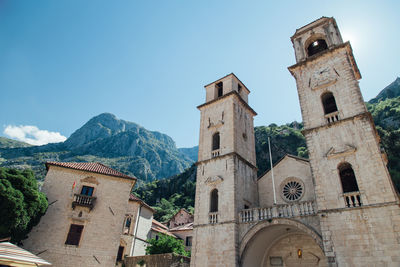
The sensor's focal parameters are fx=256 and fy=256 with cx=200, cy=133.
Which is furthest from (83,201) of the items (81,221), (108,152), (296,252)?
(108,152)

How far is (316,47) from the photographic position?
20359mm

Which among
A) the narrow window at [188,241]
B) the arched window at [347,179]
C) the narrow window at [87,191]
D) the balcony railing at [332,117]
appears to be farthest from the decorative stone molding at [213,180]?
Result: the narrow window at [188,241]

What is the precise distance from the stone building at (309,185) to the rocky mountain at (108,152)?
90647 mm

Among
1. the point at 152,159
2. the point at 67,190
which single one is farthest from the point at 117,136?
the point at 67,190

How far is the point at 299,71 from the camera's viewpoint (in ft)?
62.1

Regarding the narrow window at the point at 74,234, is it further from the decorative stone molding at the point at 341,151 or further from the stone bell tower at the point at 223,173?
the decorative stone molding at the point at 341,151

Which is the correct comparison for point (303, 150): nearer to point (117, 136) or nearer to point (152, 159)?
point (152, 159)

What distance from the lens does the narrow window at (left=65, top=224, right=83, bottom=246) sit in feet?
59.9

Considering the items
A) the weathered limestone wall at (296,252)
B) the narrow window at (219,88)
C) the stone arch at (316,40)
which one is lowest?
the weathered limestone wall at (296,252)

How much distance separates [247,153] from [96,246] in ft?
43.8

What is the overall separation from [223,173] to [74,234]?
1166cm

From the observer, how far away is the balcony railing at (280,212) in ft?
47.2

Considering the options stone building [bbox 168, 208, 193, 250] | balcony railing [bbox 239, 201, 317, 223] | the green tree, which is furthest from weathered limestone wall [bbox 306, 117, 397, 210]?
stone building [bbox 168, 208, 193, 250]

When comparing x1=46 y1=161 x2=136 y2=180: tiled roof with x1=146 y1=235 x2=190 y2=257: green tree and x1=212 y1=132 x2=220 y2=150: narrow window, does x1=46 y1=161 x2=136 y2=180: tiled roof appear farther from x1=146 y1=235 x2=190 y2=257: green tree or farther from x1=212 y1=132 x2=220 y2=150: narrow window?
x1=212 y1=132 x2=220 y2=150: narrow window
